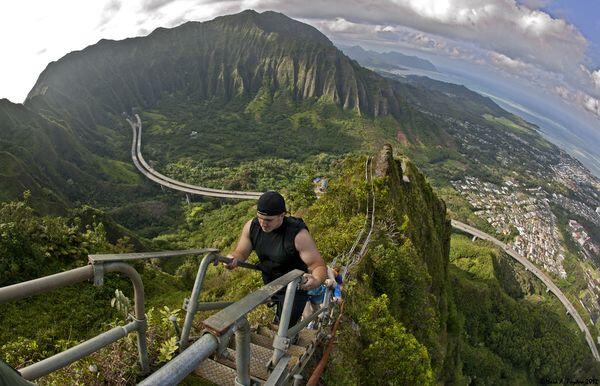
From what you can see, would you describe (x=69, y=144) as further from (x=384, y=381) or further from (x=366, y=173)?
(x=384, y=381)

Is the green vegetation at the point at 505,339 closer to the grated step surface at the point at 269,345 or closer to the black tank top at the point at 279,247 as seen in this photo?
the grated step surface at the point at 269,345

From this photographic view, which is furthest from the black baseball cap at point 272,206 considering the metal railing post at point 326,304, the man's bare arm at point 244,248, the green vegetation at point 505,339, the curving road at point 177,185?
the curving road at point 177,185

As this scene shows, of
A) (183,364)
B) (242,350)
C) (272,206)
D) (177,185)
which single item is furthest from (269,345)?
(177,185)

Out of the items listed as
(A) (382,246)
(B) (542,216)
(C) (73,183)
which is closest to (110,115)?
(C) (73,183)

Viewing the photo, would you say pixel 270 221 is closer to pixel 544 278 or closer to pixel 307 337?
pixel 307 337

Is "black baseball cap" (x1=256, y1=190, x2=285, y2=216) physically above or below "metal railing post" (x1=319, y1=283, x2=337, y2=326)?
above

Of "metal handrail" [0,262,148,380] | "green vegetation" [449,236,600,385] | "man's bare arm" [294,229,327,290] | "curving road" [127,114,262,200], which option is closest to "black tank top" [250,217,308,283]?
"man's bare arm" [294,229,327,290]

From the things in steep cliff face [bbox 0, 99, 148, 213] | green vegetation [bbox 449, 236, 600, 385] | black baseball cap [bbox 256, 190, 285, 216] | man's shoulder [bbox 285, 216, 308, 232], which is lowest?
steep cliff face [bbox 0, 99, 148, 213]

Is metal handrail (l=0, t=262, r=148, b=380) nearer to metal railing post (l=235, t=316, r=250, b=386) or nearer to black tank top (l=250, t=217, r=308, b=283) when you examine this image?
metal railing post (l=235, t=316, r=250, b=386)
